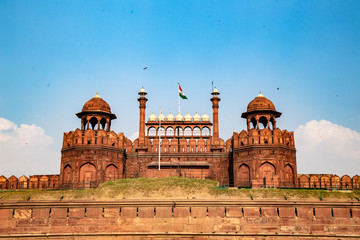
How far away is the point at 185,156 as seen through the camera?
41.0 meters

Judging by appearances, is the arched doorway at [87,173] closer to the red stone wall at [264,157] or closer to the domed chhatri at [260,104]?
the red stone wall at [264,157]

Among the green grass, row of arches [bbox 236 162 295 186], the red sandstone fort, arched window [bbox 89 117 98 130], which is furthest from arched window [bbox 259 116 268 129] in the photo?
arched window [bbox 89 117 98 130]

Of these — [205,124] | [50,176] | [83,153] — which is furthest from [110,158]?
[205,124]

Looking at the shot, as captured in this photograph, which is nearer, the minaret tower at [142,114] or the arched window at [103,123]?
the arched window at [103,123]

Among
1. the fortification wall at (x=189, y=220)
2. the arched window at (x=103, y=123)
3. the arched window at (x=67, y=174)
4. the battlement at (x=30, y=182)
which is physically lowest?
the fortification wall at (x=189, y=220)

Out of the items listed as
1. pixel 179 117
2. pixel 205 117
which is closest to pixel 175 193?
pixel 179 117

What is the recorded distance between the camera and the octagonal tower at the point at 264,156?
118 feet

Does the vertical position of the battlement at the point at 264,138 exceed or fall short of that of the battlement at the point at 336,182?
it exceeds it

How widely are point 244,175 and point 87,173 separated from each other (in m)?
16.3

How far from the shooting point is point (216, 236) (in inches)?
1084

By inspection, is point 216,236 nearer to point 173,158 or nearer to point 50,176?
point 173,158

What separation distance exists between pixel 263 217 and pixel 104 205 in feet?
41.5

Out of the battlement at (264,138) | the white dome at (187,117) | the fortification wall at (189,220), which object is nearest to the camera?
the fortification wall at (189,220)

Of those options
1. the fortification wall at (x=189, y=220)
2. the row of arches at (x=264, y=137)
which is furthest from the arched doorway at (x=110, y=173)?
the row of arches at (x=264, y=137)
